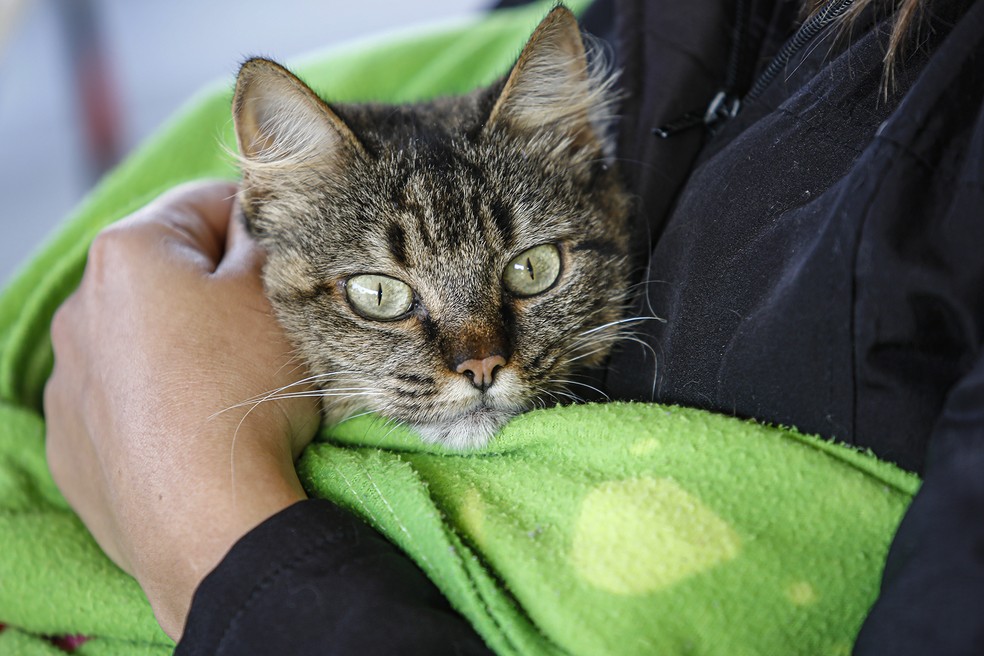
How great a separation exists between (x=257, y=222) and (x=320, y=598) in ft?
2.40

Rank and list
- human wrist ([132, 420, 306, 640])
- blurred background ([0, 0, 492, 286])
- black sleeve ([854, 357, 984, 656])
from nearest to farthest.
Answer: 1. black sleeve ([854, 357, 984, 656])
2. human wrist ([132, 420, 306, 640])
3. blurred background ([0, 0, 492, 286])

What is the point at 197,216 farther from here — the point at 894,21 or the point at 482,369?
the point at 894,21

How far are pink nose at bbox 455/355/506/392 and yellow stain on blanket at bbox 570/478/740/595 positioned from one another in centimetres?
32

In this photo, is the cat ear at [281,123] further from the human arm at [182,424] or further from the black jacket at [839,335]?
the black jacket at [839,335]

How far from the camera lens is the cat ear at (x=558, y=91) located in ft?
4.04

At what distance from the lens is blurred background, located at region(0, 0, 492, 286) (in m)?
3.50

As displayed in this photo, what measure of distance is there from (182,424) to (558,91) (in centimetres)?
81

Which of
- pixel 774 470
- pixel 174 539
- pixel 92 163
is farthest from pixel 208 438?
pixel 92 163

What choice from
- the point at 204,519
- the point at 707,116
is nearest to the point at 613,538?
the point at 204,519

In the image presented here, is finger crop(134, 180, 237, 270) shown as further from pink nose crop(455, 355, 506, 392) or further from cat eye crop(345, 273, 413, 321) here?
pink nose crop(455, 355, 506, 392)

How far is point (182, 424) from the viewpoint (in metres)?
1.01

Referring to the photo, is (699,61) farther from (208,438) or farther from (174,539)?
(174,539)

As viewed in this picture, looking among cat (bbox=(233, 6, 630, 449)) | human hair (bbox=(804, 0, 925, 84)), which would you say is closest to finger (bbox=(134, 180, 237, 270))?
cat (bbox=(233, 6, 630, 449))

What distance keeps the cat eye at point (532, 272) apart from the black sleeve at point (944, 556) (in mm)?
618
